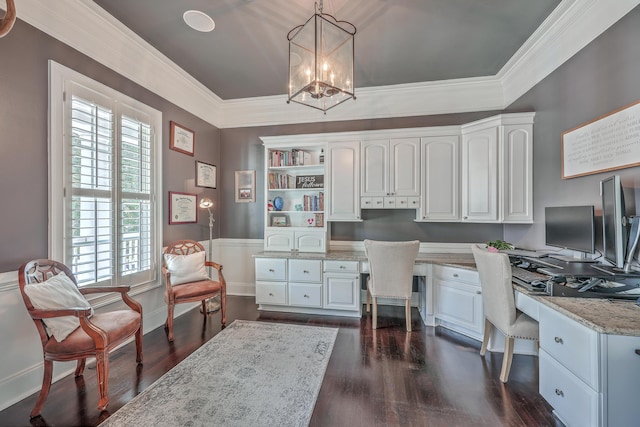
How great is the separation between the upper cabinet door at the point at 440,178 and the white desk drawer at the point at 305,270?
1.51m

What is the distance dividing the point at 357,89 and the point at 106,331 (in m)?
3.73

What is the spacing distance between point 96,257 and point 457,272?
11.5 ft

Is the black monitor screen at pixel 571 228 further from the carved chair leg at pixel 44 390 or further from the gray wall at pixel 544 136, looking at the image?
the carved chair leg at pixel 44 390

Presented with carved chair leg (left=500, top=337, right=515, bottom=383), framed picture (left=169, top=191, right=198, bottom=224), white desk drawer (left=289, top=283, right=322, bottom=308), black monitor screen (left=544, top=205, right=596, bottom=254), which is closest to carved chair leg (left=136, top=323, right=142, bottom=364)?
framed picture (left=169, top=191, right=198, bottom=224)

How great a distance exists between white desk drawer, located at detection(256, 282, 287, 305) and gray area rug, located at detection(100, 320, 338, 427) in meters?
0.64

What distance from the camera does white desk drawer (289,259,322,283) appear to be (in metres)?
3.39

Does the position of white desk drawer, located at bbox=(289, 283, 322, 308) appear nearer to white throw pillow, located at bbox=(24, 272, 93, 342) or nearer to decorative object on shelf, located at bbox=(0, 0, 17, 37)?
white throw pillow, located at bbox=(24, 272, 93, 342)

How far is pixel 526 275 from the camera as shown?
210 centimetres

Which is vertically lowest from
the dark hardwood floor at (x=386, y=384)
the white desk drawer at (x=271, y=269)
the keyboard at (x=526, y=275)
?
the dark hardwood floor at (x=386, y=384)

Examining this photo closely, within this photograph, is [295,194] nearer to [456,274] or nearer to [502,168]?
[456,274]

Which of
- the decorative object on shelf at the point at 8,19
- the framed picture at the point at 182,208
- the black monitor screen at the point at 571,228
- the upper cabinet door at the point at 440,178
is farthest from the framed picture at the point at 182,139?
the black monitor screen at the point at 571,228

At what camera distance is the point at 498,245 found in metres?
2.87

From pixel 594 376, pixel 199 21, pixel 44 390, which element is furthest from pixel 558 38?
pixel 44 390

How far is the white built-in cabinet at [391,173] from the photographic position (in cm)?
344
